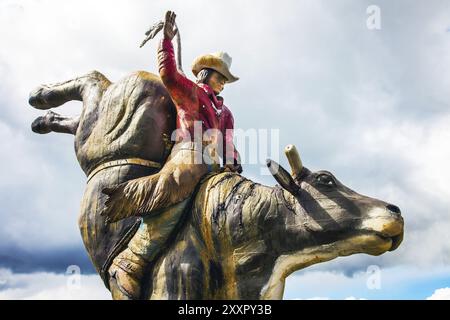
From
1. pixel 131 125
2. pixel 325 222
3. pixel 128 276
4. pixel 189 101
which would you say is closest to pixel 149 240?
pixel 128 276

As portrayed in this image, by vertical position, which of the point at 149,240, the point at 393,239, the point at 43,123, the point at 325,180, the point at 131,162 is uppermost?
the point at 43,123

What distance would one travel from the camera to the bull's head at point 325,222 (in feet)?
12.2

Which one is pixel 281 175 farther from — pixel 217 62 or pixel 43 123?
pixel 43 123

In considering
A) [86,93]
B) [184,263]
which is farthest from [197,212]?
[86,93]

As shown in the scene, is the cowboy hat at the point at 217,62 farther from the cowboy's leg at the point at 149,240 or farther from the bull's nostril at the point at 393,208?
the bull's nostril at the point at 393,208

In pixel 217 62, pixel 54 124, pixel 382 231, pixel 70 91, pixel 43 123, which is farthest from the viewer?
pixel 43 123

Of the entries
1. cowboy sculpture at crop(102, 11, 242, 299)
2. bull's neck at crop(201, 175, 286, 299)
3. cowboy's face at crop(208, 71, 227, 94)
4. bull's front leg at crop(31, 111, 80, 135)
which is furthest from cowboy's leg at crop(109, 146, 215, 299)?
bull's front leg at crop(31, 111, 80, 135)

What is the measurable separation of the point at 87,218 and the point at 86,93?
109cm

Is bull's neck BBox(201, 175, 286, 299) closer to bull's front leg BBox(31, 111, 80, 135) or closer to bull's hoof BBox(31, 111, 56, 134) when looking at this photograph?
bull's front leg BBox(31, 111, 80, 135)

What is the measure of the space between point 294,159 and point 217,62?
1.26 metres

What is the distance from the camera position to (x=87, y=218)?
436 centimetres

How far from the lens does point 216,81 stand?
15.9 feet

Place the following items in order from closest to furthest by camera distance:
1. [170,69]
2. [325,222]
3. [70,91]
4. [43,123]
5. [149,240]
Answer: [325,222] < [149,240] < [170,69] < [70,91] < [43,123]
